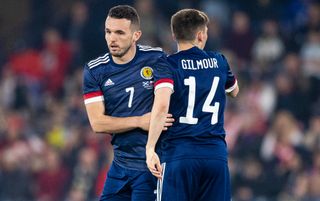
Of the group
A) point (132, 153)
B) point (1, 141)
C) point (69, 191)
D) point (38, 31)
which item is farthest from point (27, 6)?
A: point (132, 153)

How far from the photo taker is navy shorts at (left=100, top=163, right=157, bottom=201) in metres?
7.89

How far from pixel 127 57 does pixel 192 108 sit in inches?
28.2

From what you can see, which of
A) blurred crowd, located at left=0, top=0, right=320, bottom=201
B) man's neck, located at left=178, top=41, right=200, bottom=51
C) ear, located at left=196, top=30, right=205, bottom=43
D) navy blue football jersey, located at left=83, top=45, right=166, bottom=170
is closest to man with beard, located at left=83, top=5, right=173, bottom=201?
navy blue football jersey, located at left=83, top=45, right=166, bottom=170

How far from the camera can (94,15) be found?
16734 millimetres

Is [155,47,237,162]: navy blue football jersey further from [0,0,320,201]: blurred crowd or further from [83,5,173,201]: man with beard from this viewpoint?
[0,0,320,201]: blurred crowd

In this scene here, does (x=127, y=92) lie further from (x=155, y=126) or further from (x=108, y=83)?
(x=155, y=126)

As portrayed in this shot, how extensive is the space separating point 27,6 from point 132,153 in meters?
11.4

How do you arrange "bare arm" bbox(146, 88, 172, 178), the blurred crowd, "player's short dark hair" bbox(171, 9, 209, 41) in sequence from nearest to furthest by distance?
1. "bare arm" bbox(146, 88, 172, 178)
2. "player's short dark hair" bbox(171, 9, 209, 41)
3. the blurred crowd

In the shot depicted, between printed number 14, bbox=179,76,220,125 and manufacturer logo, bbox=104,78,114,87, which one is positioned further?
manufacturer logo, bbox=104,78,114,87

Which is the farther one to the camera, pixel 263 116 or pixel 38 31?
pixel 38 31

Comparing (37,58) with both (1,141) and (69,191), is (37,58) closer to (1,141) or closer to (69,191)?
(1,141)

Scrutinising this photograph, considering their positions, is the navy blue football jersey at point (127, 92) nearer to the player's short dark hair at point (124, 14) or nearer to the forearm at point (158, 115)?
the player's short dark hair at point (124, 14)

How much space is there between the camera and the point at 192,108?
7590 millimetres

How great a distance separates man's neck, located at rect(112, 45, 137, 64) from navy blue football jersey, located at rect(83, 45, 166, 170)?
0.02 meters
